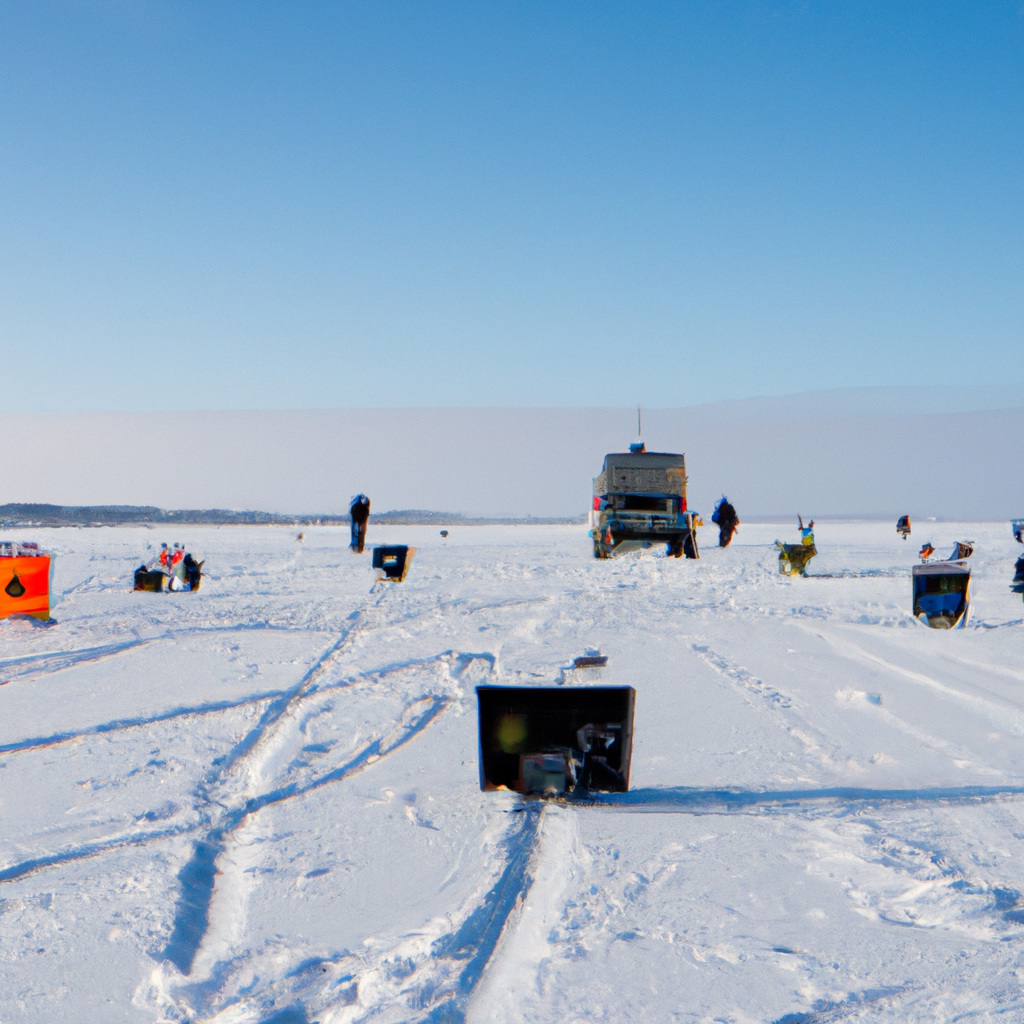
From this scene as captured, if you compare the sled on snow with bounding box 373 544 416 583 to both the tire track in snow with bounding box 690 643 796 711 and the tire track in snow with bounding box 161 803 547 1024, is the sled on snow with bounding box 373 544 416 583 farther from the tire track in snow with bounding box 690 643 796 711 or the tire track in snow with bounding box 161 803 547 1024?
the tire track in snow with bounding box 161 803 547 1024

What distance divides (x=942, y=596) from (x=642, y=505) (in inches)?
602

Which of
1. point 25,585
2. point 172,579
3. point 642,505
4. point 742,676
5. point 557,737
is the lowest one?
point 742,676

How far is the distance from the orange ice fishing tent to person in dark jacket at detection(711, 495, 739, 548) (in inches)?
856

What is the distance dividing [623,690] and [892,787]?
1.72 metres

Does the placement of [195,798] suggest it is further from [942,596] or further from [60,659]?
[942,596]

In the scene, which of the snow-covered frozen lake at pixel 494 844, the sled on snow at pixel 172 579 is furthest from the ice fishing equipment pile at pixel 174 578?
the snow-covered frozen lake at pixel 494 844

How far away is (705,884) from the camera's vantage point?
353cm

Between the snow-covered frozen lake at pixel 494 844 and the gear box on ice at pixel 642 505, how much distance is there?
1563cm

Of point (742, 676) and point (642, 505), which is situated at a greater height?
point (642, 505)

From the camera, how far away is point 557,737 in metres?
4.61

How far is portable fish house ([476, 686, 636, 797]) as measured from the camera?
14.9 ft

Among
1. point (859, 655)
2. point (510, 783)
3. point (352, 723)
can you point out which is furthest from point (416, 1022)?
point (859, 655)

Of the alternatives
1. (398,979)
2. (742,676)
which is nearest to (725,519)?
(742,676)

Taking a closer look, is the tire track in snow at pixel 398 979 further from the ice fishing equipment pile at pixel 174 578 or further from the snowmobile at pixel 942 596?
the ice fishing equipment pile at pixel 174 578
